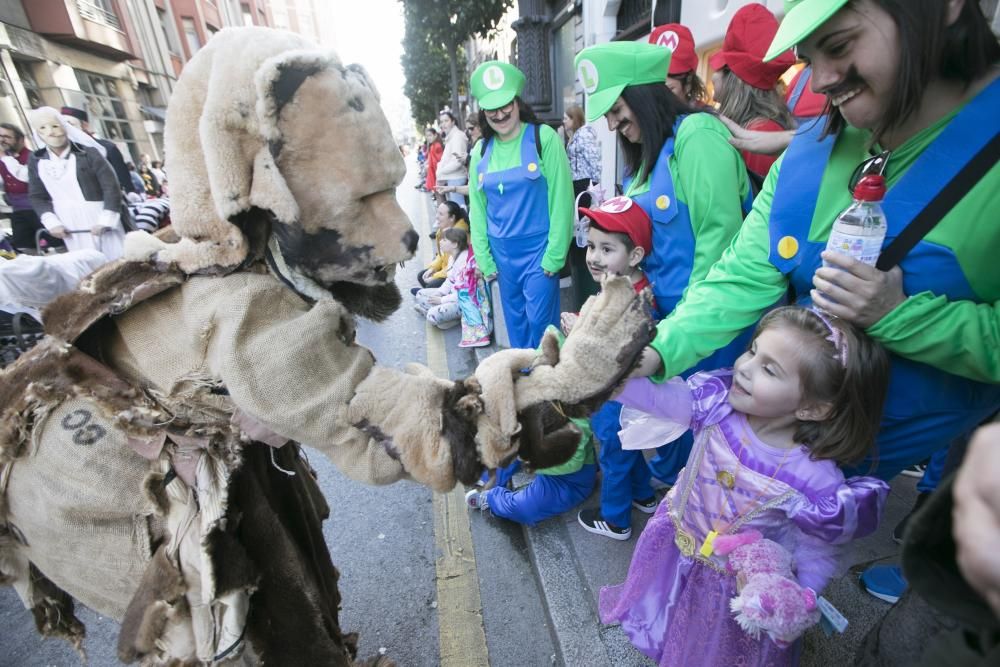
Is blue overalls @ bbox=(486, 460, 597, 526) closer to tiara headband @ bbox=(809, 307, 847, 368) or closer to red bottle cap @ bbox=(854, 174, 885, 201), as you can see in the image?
tiara headband @ bbox=(809, 307, 847, 368)

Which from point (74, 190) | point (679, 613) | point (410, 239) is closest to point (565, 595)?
point (679, 613)

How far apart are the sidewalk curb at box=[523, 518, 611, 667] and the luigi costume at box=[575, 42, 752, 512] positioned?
263 mm

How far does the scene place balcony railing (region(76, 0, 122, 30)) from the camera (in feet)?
57.2

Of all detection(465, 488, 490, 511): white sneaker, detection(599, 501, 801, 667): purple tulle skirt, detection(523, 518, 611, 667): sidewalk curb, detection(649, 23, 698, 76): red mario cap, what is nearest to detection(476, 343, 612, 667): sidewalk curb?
detection(523, 518, 611, 667): sidewalk curb

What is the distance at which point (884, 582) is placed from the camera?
1.99m

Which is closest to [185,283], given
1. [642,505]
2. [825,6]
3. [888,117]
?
[825,6]

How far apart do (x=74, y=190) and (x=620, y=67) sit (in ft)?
17.7

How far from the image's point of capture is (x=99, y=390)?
109 centimetres

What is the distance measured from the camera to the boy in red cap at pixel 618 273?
2.25 m

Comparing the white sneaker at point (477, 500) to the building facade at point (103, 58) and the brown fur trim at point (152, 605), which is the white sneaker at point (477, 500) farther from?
the building facade at point (103, 58)

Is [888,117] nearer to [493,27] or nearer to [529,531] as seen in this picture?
[529,531]

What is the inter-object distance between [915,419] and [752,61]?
1.91 m

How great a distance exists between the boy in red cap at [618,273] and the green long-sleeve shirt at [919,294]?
2.52 ft

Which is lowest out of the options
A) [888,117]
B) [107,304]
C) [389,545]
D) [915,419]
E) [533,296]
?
[389,545]
